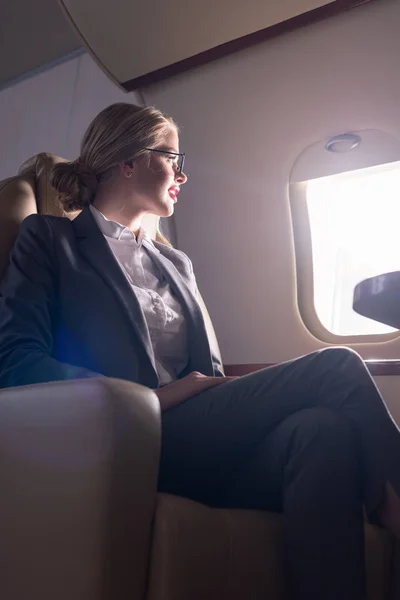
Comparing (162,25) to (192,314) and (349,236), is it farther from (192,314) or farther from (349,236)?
Result: (192,314)

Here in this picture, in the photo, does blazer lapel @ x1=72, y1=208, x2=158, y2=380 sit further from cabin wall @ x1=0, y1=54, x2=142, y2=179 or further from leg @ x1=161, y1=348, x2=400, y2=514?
cabin wall @ x1=0, y1=54, x2=142, y2=179

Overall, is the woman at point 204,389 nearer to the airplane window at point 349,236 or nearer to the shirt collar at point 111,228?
the shirt collar at point 111,228

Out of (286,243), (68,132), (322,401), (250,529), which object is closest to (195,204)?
(286,243)

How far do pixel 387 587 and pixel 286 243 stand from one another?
1.04 m

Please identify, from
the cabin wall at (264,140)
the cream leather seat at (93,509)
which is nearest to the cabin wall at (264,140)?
the cabin wall at (264,140)

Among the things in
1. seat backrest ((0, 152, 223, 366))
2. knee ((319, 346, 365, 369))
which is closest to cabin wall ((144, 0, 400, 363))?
seat backrest ((0, 152, 223, 366))

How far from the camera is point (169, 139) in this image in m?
1.61

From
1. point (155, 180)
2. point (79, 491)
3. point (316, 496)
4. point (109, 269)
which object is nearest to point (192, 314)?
point (109, 269)

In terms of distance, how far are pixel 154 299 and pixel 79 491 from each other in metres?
0.68

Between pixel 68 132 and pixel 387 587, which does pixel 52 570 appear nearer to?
pixel 387 587

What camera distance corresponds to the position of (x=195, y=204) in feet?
6.91

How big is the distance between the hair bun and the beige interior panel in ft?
2.02

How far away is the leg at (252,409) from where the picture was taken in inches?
39.8

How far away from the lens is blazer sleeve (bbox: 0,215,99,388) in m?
1.08
